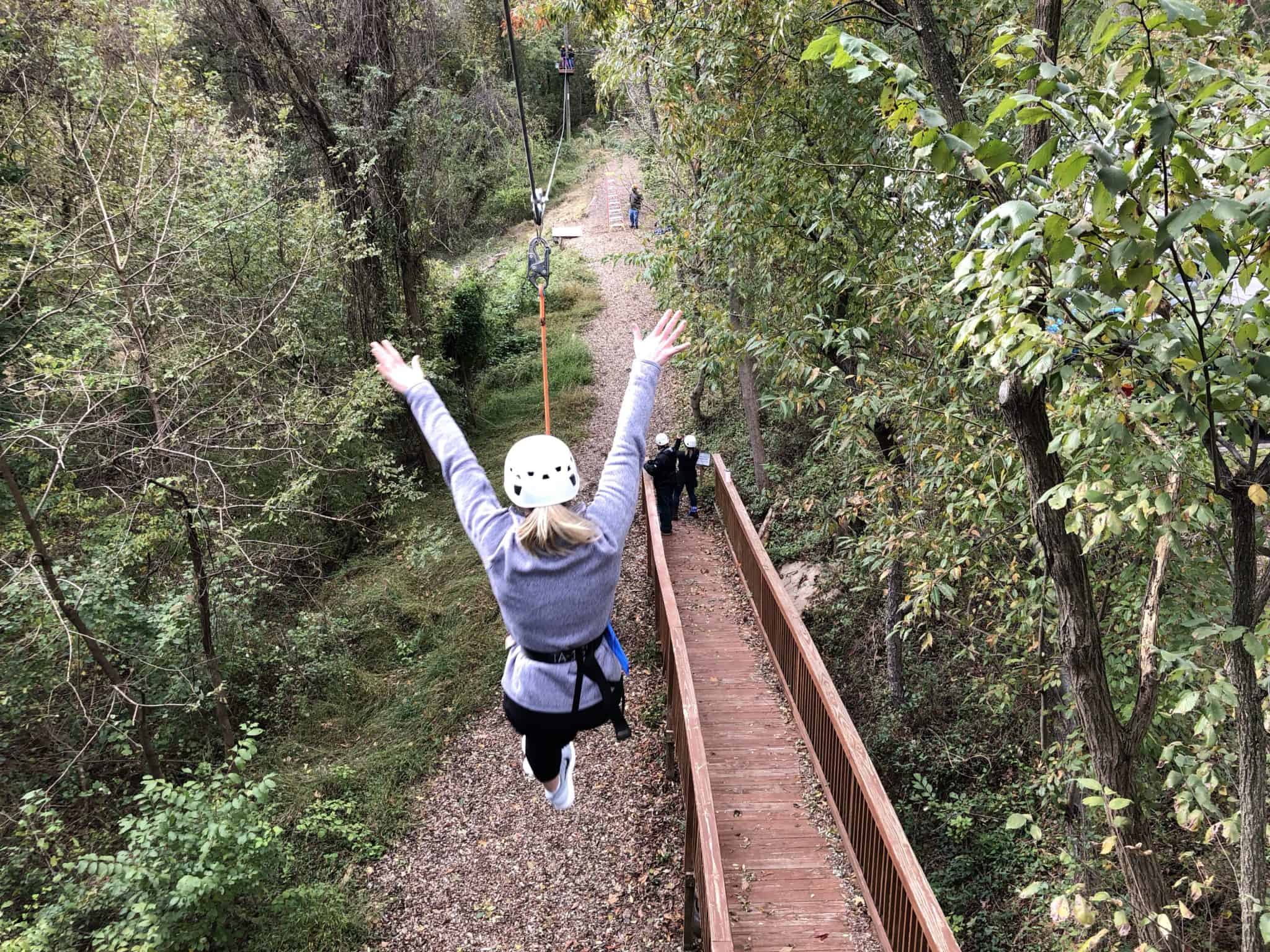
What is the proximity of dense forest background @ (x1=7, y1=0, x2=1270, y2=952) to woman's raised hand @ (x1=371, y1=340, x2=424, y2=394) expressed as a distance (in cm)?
157

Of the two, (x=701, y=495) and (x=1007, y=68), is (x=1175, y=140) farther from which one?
(x=701, y=495)

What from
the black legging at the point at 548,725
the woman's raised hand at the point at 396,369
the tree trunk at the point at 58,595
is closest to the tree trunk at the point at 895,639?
the black legging at the point at 548,725

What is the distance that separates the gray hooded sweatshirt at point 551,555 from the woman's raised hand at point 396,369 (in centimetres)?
3

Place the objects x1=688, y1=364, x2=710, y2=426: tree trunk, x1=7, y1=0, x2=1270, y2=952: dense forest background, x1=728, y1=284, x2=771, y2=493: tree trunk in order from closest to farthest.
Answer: x1=7, y1=0, x2=1270, y2=952: dense forest background → x1=728, y1=284, x2=771, y2=493: tree trunk → x1=688, y1=364, x2=710, y2=426: tree trunk

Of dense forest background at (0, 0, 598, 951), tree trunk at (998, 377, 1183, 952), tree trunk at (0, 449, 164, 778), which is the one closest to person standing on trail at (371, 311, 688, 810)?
tree trunk at (998, 377, 1183, 952)

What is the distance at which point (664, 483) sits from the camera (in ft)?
36.0

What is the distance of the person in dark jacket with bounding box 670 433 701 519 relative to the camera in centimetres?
1108

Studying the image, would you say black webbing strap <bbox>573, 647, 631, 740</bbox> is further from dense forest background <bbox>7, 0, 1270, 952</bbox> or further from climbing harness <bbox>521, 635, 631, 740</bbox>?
dense forest background <bbox>7, 0, 1270, 952</bbox>

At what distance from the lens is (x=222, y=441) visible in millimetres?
7984

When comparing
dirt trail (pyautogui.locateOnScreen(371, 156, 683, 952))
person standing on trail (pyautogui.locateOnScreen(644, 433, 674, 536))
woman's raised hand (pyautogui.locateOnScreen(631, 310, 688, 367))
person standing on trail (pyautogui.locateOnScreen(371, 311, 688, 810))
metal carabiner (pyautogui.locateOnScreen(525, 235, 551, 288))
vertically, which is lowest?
dirt trail (pyautogui.locateOnScreen(371, 156, 683, 952))

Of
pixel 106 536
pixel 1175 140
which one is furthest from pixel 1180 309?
pixel 106 536

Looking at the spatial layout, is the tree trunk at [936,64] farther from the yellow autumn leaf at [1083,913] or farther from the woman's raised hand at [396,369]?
the yellow autumn leaf at [1083,913]

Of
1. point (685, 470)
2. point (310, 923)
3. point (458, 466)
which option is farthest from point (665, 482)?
point (458, 466)

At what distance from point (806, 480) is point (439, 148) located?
31.6 feet
